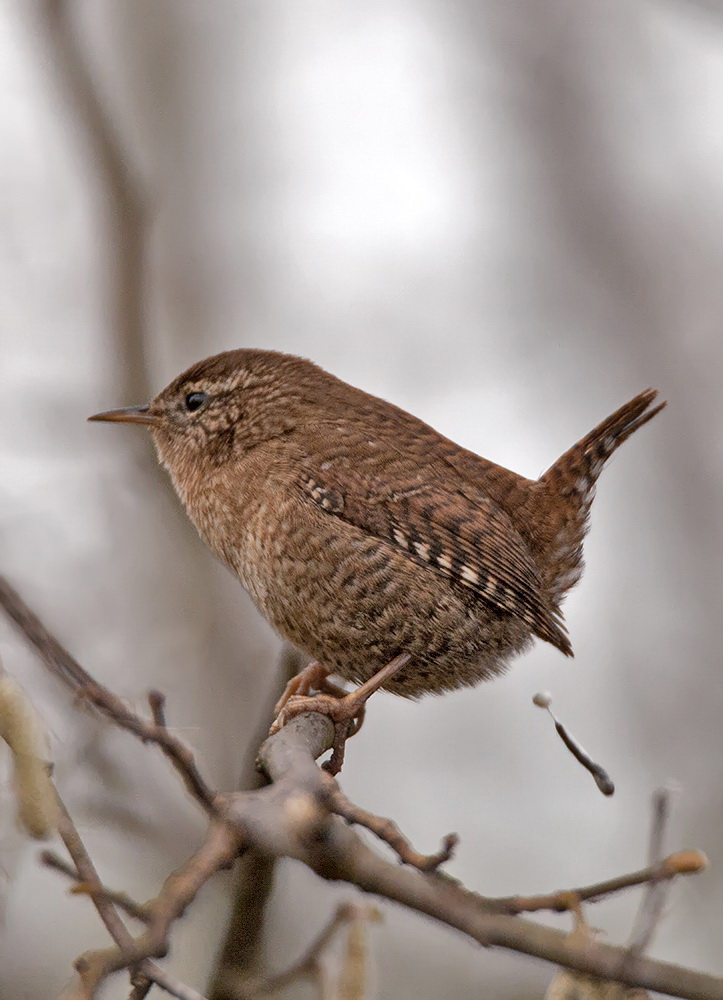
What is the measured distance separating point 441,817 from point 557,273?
3.68 meters

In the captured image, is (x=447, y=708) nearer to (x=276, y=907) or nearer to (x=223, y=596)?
(x=223, y=596)

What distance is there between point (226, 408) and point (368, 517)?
2.40 feet

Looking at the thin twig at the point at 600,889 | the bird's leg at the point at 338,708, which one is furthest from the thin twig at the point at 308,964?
the bird's leg at the point at 338,708

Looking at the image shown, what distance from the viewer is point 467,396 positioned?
667 cm

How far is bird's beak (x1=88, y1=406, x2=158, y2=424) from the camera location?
3.62 meters

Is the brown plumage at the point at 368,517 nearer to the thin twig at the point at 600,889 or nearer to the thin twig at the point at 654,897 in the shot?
the thin twig at the point at 654,897

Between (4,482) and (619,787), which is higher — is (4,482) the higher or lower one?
the higher one

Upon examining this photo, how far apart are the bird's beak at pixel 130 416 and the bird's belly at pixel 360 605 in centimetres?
78

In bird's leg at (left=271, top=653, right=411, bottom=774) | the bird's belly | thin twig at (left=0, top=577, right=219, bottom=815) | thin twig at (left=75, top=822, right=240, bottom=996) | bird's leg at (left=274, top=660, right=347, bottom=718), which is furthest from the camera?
bird's leg at (left=274, top=660, right=347, bottom=718)

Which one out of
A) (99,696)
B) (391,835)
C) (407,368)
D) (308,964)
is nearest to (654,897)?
(391,835)

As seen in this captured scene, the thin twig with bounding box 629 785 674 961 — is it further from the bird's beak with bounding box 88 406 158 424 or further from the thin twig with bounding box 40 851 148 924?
the bird's beak with bounding box 88 406 158 424

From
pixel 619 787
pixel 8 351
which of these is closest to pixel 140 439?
pixel 8 351

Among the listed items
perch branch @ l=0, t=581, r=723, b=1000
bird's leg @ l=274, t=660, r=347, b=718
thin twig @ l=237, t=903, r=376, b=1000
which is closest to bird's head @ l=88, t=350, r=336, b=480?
bird's leg @ l=274, t=660, r=347, b=718

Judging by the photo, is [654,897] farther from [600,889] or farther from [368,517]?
[368,517]
